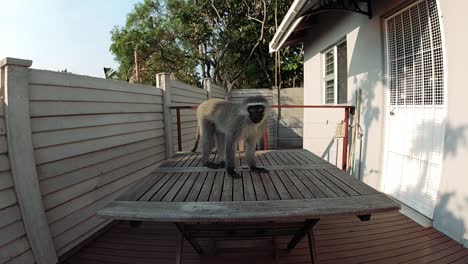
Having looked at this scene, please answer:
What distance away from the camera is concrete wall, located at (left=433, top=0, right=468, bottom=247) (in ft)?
8.04

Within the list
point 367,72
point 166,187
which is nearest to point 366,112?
point 367,72

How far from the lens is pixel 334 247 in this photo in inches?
101

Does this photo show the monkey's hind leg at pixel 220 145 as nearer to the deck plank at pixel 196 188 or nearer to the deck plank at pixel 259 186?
the deck plank at pixel 196 188

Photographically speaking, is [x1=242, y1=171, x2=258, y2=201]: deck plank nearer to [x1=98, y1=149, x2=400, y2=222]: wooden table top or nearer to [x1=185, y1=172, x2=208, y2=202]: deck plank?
[x1=98, y1=149, x2=400, y2=222]: wooden table top

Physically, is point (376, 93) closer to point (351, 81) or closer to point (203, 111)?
point (351, 81)

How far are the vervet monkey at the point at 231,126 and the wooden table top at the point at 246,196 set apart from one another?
0.55 ft

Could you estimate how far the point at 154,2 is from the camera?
14.5 meters

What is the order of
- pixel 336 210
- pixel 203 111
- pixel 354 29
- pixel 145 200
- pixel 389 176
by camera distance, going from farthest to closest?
pixel 354 29 → pixel 389 176 → pixel 203 111 → pixel 145 200 → pixel 336 210

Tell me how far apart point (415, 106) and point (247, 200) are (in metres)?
2.49

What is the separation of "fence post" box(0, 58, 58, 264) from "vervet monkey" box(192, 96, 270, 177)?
1426 mm

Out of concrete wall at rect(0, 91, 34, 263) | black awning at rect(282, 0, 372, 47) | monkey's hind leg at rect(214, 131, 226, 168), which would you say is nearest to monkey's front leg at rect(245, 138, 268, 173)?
monkey's hind leg at rect(214, 131, 226, 168)

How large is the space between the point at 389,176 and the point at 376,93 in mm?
1121

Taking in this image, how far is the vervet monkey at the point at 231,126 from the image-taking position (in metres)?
2.49

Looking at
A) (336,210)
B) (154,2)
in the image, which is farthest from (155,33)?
(336,210)
